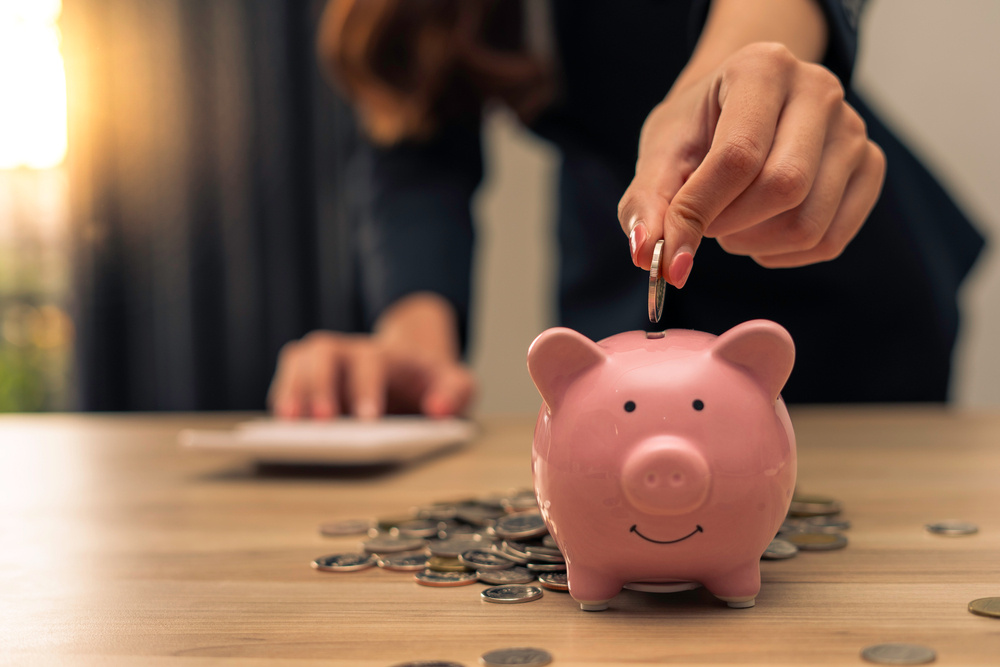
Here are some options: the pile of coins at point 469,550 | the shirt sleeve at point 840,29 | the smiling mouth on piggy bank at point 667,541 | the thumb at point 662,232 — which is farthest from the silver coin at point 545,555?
the shirt sleeve at point 840,29

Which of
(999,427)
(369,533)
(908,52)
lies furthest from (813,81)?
(908,52)

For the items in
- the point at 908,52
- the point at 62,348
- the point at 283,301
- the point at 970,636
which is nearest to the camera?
the point at 970,636

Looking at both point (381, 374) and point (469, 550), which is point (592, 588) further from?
point (381, 374)

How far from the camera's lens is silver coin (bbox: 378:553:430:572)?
0.60 m

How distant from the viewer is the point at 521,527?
64cm

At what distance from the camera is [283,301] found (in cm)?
323

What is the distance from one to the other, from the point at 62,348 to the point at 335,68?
2.63 m

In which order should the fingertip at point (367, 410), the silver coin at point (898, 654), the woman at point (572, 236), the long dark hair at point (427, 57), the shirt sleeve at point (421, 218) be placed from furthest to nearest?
the shirt sleeve at point (421, 218), the long dark hair at point (427, 57), the woman at point (572, 236), the fingertip at point (367, 410), the silver coin at point (898, 654)

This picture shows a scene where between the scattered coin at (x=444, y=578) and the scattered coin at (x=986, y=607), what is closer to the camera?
the scattered coin at (x=986, y=607)

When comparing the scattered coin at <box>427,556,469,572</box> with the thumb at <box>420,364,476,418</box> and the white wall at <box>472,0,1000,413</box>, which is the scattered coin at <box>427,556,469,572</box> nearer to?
the thumb at <box>420,364,476,418</box>

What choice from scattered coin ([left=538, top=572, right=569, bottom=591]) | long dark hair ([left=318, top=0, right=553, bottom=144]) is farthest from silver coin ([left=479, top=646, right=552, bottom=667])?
long dark hair ([left=318, top=0, right=553, bottom=144])

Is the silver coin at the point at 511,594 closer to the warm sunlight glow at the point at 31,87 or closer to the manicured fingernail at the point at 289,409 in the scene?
the manicured fingernail at the point at 289,409

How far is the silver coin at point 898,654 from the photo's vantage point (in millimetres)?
→ 401

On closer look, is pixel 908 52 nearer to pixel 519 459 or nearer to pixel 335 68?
pixel 335 68
